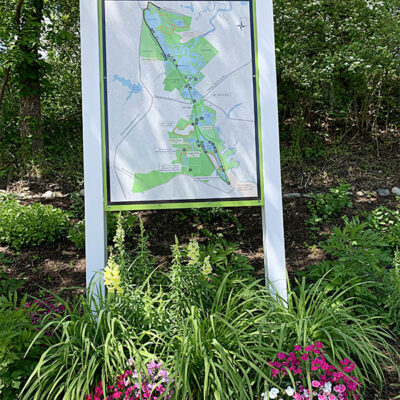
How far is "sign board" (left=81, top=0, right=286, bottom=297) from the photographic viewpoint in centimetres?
292

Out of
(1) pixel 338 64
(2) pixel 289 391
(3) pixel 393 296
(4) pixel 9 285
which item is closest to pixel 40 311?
(4) pixel 9 285

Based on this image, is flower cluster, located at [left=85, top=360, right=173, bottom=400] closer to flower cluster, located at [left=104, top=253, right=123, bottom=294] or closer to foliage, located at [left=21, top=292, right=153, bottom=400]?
foliage, located at [left=21, top=292, right=153, bottom=400]

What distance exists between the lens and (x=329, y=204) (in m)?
5.13

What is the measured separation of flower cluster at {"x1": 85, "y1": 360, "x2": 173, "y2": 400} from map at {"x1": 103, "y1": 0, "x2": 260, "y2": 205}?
1.21 meters

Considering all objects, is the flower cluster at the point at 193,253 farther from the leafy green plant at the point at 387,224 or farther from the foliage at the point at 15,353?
the leafy green plant at the point at 387,224

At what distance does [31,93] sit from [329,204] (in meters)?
5.13

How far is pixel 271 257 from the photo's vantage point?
304 centimetres

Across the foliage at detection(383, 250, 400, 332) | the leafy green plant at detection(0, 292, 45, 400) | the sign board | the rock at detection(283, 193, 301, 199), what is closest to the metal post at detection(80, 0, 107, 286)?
the sign board

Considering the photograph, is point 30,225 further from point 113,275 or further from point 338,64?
point 338,64

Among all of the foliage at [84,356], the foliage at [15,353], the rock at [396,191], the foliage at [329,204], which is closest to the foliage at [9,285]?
the foliage at [15,353]

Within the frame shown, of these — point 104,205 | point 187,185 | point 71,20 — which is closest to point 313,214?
point 187,185

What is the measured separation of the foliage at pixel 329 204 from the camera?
502 centimetres

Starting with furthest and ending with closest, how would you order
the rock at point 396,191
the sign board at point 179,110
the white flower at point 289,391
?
the rock at point 396,191 < the sign board at point 179,110 < the white flower at point 289,391

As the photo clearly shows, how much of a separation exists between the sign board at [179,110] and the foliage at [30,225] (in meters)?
1.79
